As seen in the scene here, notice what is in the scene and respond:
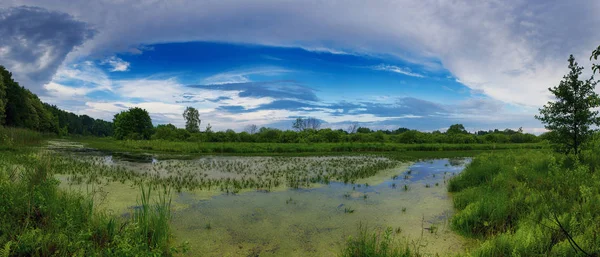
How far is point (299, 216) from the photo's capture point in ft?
24.3

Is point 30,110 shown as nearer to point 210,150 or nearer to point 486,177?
point 210,150

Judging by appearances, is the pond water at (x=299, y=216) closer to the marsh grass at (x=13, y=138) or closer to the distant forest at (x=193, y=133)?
the marsh grass at (x=13, y=138)

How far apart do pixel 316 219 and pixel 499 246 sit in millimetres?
3920

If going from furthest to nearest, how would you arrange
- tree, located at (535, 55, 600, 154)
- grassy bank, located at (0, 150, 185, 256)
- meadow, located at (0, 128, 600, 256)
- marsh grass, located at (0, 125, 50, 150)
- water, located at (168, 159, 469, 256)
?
marsh grass, located at (0, 125, 50, 150), tree, located at (535, 55, 600, 154), water, located at (168, 159, 469, 256), meadow, located at (0, 128, 600, 256), grassy bank, located at (0, 150, 185, 256)

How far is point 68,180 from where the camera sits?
10836mm

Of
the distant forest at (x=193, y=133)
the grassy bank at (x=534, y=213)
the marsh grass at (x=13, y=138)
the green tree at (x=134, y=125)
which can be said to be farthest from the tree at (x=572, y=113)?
the green tree at (x=134, y=125)

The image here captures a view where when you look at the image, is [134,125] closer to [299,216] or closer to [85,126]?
[299,216]

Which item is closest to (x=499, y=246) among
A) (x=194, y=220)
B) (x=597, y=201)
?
(x=597, y=201)

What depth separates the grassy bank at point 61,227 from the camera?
13.1ft

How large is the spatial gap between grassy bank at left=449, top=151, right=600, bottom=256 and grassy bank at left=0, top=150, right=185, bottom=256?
5.23 metres

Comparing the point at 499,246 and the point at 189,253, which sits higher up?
the point at 499,246

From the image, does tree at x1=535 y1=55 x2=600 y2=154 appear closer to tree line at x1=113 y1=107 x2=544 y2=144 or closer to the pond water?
the pond water

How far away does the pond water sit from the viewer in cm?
554

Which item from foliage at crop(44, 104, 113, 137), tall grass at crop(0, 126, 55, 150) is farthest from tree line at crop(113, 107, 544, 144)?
foliage at crop(44, 104, 113, 137)
